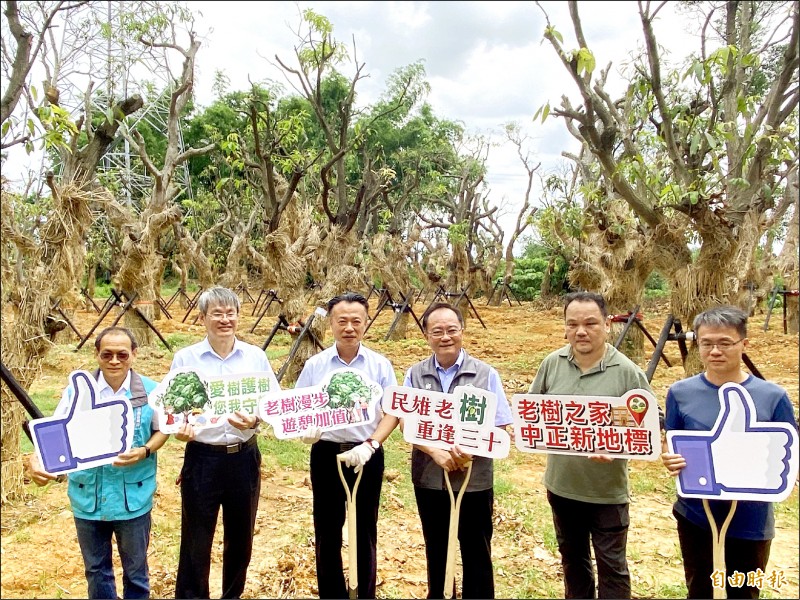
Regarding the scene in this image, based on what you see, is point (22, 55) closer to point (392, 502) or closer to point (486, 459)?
point (486, 459)

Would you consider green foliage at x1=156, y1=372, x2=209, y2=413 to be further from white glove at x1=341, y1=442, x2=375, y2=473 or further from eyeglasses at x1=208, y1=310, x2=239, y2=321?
white glove at x1=341, y1=442, x2=375, y2=473

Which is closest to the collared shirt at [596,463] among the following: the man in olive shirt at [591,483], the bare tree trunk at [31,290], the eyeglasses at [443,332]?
the man in olive shirt at [591,483]

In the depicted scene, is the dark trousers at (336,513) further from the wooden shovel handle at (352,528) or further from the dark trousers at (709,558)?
the dark trousers at (709,558)

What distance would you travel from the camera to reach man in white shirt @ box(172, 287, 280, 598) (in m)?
2.66

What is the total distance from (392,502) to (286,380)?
4.10m

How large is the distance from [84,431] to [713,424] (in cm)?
267

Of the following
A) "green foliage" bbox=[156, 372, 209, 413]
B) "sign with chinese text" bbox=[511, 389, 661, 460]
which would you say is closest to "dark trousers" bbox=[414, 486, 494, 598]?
"sign with chinese text" bbox=[511, 389, 661, 460]

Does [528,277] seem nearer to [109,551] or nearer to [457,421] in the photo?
→ [457,421]

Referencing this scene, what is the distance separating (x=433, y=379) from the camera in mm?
2713

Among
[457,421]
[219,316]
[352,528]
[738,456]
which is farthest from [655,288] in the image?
[219,316]

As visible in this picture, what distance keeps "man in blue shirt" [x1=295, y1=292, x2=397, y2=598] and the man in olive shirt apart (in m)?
0.88

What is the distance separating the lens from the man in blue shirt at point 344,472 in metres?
2.78

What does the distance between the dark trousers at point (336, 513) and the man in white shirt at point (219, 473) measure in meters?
0.33

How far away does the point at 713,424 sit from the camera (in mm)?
2285
